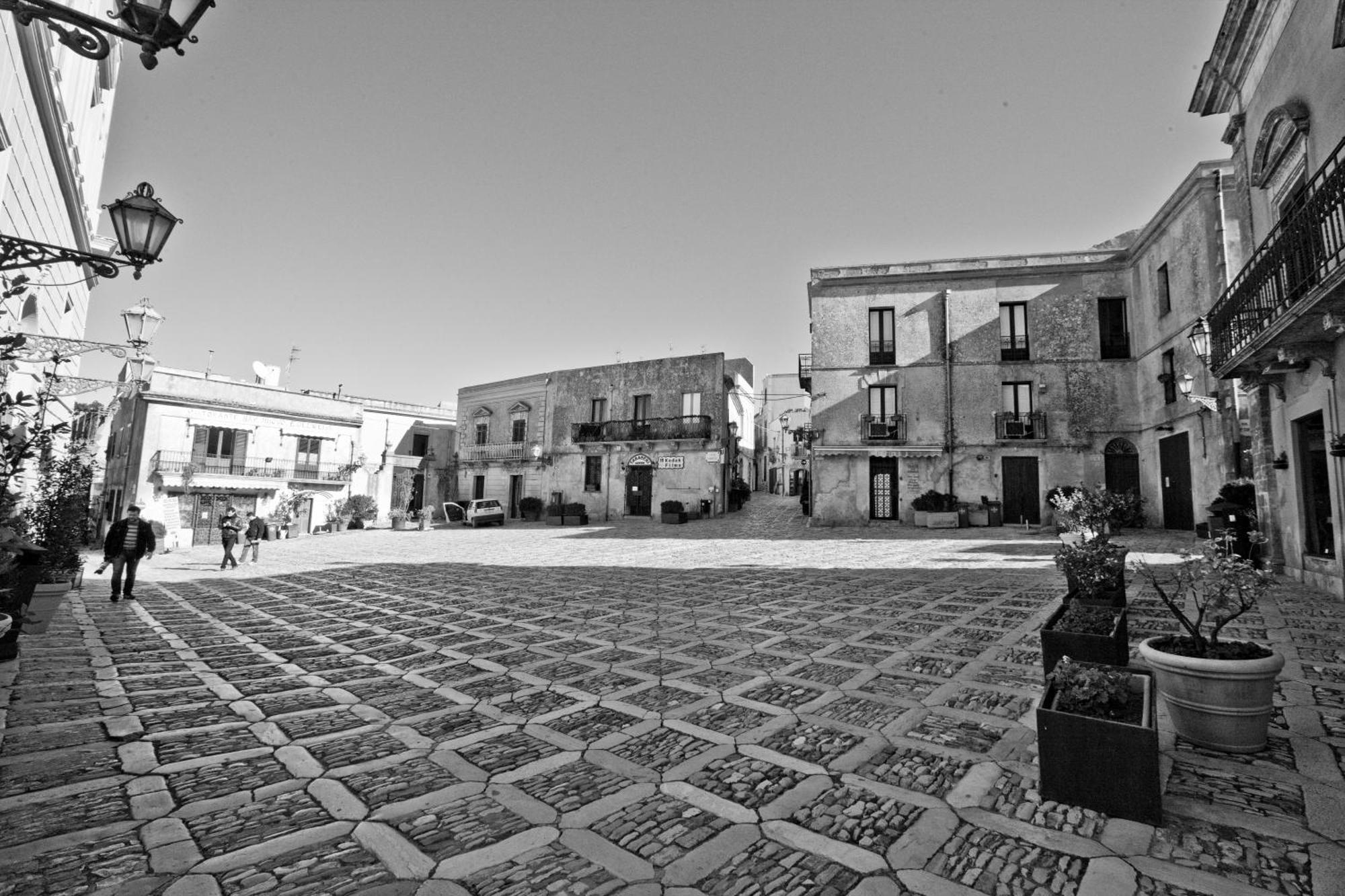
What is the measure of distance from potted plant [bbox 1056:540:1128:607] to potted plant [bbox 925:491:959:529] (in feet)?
48.2

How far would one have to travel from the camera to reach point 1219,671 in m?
3.04

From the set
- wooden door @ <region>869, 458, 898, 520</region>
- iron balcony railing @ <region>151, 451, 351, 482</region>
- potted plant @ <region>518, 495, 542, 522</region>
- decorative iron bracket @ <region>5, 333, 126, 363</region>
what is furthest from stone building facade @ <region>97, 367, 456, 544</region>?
wooden door @ <region>869, 458, 898, 520</region>

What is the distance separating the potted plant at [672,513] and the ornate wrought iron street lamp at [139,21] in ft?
71.4

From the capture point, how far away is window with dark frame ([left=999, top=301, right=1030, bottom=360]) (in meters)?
21.4

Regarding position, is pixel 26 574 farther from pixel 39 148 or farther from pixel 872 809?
pixel 872 809

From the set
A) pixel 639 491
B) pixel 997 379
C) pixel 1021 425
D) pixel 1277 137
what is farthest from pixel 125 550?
pixel 997 379

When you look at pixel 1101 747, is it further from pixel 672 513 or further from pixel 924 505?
pixel 672 513

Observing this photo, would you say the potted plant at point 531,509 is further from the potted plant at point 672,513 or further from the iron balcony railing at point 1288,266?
the iron balcony railing at point 1288,266

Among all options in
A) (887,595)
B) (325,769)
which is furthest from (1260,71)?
(325,769)

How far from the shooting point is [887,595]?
7.99 m

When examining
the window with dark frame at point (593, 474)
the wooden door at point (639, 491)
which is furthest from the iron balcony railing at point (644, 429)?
the wooden door at point (639, 491)

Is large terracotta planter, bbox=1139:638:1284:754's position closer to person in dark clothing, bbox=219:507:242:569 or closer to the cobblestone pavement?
the cobblestone pavement

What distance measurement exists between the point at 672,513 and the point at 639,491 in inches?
127

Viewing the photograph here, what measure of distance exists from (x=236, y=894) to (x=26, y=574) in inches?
228
